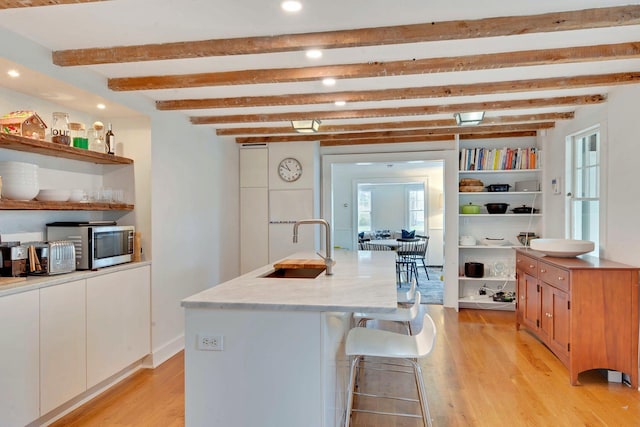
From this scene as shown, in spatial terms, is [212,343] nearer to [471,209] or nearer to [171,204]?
[171,204]

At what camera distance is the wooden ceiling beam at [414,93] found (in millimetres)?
3072

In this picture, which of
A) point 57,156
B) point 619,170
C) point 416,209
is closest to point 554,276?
point 619,170

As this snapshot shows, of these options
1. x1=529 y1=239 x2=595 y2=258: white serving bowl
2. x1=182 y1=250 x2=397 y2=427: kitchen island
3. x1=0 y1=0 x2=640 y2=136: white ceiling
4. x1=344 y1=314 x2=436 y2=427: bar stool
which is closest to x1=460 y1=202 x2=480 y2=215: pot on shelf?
x1=529 y1=239 x2=595 y2=258: white serving bowl

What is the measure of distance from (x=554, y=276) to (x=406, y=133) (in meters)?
2.57

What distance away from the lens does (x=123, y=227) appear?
131 inches

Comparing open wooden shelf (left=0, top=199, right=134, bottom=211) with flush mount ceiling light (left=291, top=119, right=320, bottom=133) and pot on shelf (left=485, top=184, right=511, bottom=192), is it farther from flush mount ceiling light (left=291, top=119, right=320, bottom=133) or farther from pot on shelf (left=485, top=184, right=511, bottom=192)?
pot on shelf (left=485, top=184, right=511, bottom=192)

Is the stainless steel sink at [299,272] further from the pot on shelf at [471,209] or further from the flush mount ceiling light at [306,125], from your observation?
the pot on shelf at [471,209]

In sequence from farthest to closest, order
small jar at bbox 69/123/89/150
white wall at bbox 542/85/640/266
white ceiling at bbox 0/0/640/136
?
white wall at bbox 542/85/640/266, small jar at bbox 69/123/89/150, white ceiling at bbox 0/0/640/136

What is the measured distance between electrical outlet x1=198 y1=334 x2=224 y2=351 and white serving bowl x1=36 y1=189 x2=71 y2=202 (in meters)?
1.71

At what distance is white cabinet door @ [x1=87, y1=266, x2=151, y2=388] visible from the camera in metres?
2.91

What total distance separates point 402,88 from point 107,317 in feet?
9.75

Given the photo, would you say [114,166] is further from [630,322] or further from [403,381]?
[630,322]

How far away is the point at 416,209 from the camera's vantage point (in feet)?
32.1

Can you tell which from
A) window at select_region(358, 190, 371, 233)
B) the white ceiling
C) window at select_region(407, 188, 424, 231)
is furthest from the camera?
window at select_region(358, 190, 371, 233)
